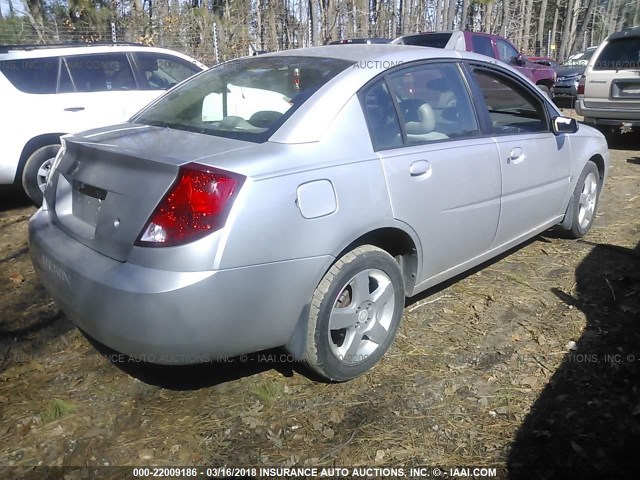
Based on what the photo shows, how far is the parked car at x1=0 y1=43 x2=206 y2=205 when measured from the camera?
227 inches

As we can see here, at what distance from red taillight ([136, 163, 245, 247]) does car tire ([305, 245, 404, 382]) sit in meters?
0.63

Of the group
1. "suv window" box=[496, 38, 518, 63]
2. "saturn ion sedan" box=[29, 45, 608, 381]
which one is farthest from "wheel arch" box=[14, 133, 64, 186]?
"suv window" box=[496, 38, 518, 63]

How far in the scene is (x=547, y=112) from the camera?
421cm

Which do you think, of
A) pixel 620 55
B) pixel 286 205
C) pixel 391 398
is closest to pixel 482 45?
pixel 620 55

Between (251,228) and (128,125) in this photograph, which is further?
(128,125)

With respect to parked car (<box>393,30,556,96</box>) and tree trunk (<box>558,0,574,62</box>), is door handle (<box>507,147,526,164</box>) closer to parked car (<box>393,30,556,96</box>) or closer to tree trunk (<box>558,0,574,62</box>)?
parked car (<box>393,30,556,96</box>)

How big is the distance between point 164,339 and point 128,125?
4.72 feet

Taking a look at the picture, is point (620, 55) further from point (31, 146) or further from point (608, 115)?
point (31, 146)

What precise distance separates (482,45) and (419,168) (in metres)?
9.44

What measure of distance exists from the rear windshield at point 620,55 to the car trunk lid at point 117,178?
345 inches

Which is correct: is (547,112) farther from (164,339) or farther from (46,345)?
(46,345)

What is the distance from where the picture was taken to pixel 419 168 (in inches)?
118

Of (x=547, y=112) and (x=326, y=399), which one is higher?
(x=547, y=112)

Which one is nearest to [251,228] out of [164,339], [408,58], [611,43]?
[164,339]
